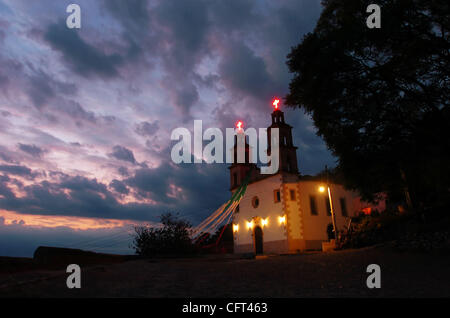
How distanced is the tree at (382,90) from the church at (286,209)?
12185mm

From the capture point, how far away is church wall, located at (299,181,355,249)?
75.5 feet

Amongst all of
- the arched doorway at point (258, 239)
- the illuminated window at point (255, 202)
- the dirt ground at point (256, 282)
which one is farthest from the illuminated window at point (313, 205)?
the dirt ground at point (256, 282)

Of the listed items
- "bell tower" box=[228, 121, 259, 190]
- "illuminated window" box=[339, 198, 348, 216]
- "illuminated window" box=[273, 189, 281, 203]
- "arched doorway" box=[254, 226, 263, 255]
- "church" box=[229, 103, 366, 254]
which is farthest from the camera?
"bell tower" box=[228, 121, 259, 190]

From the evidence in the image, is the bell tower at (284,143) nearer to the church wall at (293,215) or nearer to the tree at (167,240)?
the church wall at (293,215)

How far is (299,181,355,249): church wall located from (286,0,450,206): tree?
13.0 meters

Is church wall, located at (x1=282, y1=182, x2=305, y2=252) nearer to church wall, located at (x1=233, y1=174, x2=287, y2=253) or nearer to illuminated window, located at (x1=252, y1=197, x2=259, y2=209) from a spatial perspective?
church wall, located at (x1=233, y1=174, x2=287, y2=253)

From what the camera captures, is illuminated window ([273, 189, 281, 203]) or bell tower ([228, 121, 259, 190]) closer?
illuminated window ([273, 189, 281, 203])

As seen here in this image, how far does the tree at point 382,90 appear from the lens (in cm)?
858

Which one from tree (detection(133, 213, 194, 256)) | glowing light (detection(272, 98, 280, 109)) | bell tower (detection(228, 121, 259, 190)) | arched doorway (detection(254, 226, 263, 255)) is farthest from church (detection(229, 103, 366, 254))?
A: tree (detection(133, 213, 194, 256))

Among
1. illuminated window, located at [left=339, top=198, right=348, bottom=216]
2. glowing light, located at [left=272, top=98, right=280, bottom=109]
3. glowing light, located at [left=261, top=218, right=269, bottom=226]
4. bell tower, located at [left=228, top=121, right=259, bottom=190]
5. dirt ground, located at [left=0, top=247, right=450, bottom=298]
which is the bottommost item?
dirt ground, located at [left=0, top=247, right=450, bottom=298]

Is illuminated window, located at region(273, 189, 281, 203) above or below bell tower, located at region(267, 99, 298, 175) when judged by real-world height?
below

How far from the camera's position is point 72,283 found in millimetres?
5746
